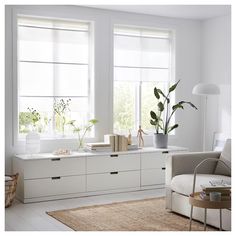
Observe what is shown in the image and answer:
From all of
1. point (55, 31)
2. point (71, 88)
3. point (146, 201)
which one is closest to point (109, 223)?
point (146, 201)

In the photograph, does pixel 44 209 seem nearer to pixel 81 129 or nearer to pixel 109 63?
pixel 81 129

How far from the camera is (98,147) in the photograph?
19.2 ft

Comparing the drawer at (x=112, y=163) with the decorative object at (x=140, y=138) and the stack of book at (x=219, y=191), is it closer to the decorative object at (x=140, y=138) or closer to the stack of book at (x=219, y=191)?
the decorative object at (x=140, y=138)

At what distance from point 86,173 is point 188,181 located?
1.61 m

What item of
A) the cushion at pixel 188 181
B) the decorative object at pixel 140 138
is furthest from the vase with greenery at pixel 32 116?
the cushion at pixel 188 181

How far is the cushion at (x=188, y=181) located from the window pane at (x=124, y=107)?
6.52 feet

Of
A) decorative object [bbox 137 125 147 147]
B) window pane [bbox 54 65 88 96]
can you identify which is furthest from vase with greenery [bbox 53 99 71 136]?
decorative object [bbox 137 125 147 147]

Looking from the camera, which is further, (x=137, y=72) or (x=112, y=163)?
(x=137, y=72)

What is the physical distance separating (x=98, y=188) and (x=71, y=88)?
145 cm

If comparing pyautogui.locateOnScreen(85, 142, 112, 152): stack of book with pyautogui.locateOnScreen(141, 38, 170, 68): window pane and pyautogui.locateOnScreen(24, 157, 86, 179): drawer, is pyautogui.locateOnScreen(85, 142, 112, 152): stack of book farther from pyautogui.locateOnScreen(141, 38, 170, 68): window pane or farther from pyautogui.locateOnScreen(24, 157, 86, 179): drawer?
pyautogui.locateOnScreen(141, 38, 170, 68): window pane

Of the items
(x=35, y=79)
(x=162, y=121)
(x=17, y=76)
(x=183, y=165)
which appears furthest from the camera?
(x=162, y=121)

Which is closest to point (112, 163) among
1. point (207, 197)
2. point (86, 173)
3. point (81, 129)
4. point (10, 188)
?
point (86, 173)

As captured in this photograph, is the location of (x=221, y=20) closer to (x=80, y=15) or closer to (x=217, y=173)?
(x=80, y=15)

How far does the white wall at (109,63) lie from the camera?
18.5 feet
